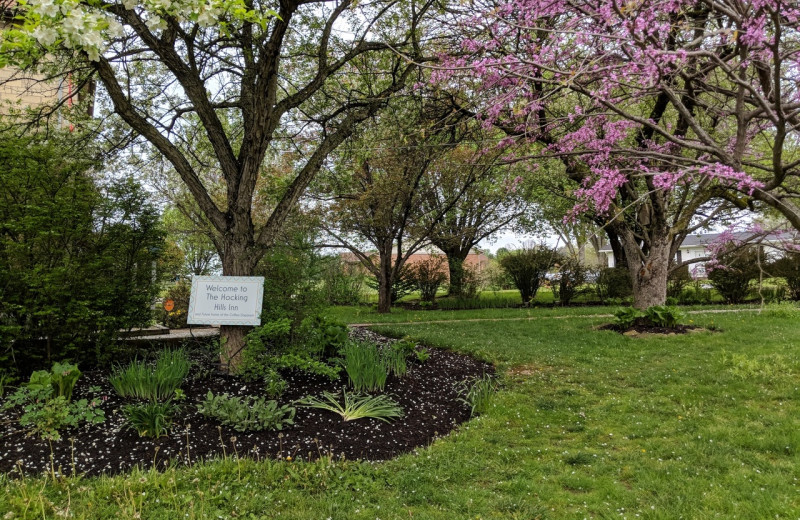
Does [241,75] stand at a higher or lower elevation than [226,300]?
higher

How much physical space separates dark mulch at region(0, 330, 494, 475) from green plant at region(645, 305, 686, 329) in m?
5.13

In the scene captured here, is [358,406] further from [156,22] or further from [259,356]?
[156,22]

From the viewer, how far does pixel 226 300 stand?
4484 millimetres

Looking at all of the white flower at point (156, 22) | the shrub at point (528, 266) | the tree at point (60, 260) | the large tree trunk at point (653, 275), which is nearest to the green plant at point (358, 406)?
the tree at point (60, 260)

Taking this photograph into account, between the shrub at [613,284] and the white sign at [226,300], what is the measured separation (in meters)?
12.9

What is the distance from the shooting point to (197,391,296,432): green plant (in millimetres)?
3326

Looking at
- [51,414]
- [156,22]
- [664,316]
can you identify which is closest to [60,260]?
[51,414]

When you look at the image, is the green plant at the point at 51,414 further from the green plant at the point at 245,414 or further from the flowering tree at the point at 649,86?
the flowering tree at the point at 649,86

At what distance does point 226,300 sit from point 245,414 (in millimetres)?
1468

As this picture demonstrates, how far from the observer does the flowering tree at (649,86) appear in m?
2.94

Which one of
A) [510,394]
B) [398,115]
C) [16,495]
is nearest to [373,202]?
[398,115]

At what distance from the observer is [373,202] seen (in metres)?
12.0

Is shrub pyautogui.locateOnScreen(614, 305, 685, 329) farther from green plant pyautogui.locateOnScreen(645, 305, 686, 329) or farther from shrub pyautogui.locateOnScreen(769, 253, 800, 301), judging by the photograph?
shrub pyautogui.locateOnScreen(769, 253, 800, 301)

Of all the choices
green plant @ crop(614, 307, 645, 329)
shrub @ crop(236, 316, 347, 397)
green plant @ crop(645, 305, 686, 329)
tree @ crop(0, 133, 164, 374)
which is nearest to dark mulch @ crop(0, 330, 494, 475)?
shrub @ crop(236, 316, 347, 397)
